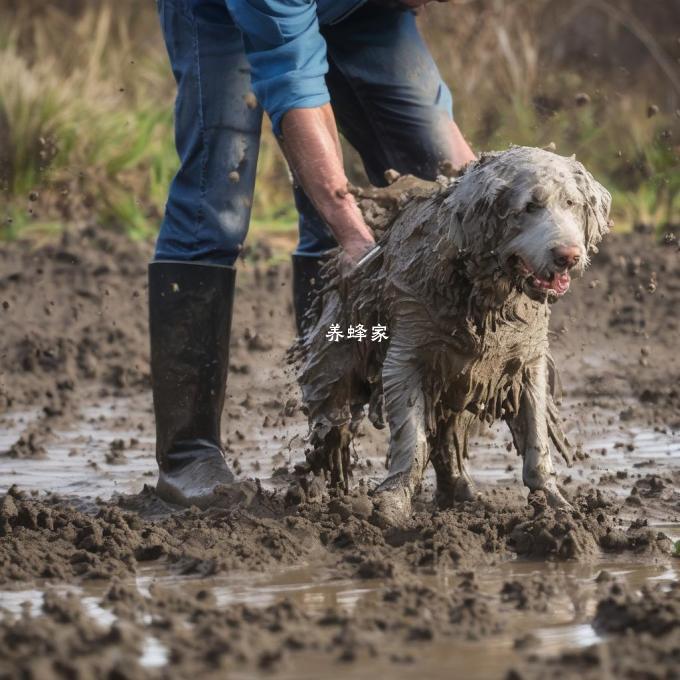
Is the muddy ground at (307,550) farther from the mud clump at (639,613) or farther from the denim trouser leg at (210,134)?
the denim trouser leg at (210,134)

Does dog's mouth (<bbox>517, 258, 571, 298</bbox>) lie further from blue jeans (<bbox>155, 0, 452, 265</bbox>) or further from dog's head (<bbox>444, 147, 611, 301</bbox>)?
blue jeans (<bbox>155, 0, 452, 265</bbox>)

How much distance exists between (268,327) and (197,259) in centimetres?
294

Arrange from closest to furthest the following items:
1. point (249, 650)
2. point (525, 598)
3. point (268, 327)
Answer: point (249, 650) < point (525, 598) < point (268, 327)

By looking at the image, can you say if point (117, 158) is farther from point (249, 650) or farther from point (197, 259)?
point (249, 650)

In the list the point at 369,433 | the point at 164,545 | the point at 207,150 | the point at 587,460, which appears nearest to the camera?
the point at 164,545

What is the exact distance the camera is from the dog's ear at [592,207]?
3852 millimetres

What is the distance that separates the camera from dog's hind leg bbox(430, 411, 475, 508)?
15.1ft

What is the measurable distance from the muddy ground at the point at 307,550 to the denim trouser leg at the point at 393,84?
795 mm

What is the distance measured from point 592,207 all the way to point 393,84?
1.25m

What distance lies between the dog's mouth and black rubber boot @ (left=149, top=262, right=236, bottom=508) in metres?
1.32

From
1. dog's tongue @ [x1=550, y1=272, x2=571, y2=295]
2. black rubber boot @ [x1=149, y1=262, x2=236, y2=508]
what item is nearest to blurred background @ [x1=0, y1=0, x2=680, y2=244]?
black rubber boot @ [x1=149, y1=262, x2=236, y2=508]

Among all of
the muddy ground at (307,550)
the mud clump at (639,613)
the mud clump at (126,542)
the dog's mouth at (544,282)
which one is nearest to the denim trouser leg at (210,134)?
the muddy ground at (307,550)

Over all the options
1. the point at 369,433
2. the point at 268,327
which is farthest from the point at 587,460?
the point at 268,327

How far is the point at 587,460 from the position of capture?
5570 millimetres
